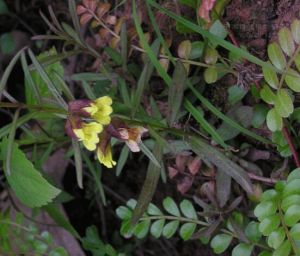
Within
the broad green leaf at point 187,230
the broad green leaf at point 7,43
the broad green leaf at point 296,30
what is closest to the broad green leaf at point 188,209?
the broad green leaf at point 187,230

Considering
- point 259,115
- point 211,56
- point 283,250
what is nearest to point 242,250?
point 283,250

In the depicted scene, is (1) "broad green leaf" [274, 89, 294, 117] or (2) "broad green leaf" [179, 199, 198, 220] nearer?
(1) "broad green leaf" [274, 89, 294, 117]

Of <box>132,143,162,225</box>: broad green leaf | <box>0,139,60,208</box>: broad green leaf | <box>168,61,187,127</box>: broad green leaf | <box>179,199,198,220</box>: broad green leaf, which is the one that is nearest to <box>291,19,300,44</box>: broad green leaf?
<box>168,61,187,127</box>: broad green leaf

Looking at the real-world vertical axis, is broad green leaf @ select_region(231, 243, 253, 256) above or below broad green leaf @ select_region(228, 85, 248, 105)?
below

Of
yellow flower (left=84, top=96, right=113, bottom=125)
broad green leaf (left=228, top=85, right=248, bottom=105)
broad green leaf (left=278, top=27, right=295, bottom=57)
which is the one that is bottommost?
broad green leaf (left=228, top=85, right=248, bottom=105)

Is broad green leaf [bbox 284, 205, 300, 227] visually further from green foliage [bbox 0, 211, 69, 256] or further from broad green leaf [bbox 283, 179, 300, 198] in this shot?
green foliage [bbox 0, 211, 69, 256]

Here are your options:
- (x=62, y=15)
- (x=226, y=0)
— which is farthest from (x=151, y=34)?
(x=62, y=15)

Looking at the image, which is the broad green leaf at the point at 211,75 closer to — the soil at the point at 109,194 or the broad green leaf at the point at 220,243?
the soil at the point at 109,194
